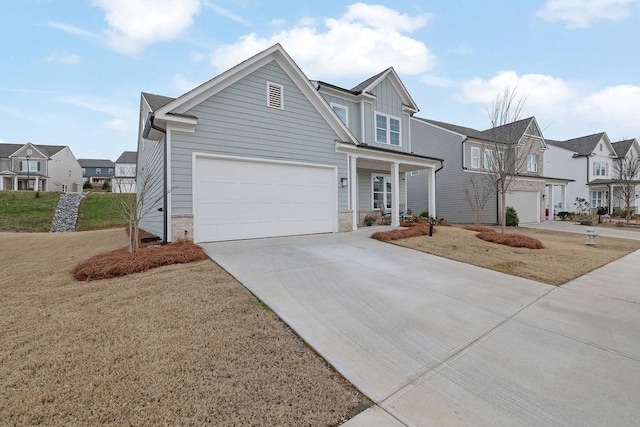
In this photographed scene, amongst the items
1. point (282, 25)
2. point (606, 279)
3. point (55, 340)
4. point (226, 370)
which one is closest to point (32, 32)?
point (282, 25)

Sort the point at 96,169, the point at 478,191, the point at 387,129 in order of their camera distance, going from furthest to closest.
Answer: the point at 96,169
the point at 478,191
the point at 387,129

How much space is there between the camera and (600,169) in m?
30.2

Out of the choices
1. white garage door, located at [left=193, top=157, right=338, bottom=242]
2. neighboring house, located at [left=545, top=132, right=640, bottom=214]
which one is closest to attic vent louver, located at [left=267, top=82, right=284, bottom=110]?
white garage door, located at [left=193, top=157, right=338, bottom=242]

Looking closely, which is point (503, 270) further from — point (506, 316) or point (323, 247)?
point (323, 247)

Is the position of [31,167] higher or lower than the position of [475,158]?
higher

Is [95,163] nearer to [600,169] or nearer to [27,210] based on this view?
[27,210]

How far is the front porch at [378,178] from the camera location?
39.9 feet

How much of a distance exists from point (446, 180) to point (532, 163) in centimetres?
936

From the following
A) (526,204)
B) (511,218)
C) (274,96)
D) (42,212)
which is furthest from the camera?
(42,212)

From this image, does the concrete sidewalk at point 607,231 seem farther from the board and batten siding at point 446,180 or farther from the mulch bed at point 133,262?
the mulch bed at point 133,262

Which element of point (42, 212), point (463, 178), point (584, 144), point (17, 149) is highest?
point (17, 149)

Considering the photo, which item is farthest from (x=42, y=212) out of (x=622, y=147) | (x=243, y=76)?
(x=622, y=147)

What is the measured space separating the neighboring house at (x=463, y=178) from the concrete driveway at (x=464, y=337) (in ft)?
48.1

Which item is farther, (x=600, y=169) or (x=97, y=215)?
(x=600, y=169)
